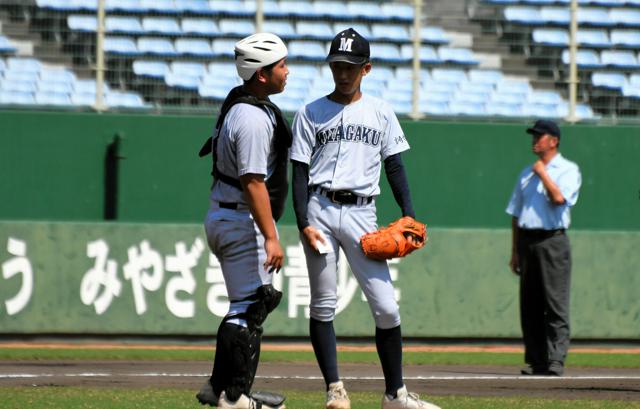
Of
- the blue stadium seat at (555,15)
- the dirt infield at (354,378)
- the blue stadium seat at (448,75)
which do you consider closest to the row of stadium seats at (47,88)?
the blue stadium seat at (448,75)

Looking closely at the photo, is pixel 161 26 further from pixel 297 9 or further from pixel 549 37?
pixel 549 37

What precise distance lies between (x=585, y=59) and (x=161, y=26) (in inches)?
194

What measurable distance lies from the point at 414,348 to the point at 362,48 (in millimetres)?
5728

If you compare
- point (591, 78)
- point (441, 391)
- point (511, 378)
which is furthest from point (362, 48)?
point (591, 78)

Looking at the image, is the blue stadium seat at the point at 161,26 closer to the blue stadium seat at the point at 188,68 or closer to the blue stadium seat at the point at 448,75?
the blue stadium seat at the point at 188,68

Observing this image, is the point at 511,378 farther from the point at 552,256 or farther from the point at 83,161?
the point at 83,161

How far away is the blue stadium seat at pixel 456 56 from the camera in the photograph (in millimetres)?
14383

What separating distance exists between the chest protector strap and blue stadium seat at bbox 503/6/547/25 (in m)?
8.64

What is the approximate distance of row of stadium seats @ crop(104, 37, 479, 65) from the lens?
1357 centimetres

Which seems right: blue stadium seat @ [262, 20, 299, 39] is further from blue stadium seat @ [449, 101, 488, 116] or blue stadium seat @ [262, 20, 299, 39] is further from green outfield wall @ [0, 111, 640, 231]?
blue stadium seat @ [449, 101, 488, 116]

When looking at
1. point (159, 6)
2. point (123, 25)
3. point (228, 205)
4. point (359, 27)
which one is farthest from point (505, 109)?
point (228, 205)

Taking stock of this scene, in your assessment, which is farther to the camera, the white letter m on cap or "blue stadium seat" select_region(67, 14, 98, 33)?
"blue stadium seat" select_region(67, 14, 98, 33)

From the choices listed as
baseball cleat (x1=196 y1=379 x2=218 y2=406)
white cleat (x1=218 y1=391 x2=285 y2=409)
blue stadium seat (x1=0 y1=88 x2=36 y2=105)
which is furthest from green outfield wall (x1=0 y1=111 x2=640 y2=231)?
white cleat (x1=218 y1=391 x2=285 y2=409)

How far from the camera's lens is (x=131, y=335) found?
37.7 feet
